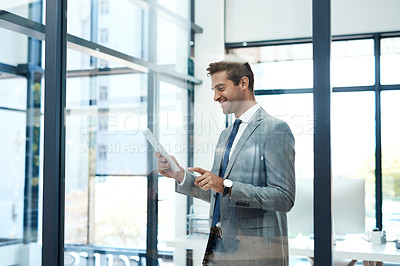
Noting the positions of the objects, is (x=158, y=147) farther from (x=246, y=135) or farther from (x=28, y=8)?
(x=28, y=8)

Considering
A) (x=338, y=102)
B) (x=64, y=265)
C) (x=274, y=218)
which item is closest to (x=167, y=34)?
(x=274, y=218)

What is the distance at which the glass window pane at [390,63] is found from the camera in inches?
212

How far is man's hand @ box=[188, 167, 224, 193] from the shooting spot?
6.93 feet

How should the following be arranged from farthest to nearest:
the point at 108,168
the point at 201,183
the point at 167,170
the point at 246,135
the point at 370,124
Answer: the point at 370,124 → the point at 108,168 → the point at 167,170 → the point at 201,183 → the point at 246,135

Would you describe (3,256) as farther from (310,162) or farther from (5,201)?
(310,162)

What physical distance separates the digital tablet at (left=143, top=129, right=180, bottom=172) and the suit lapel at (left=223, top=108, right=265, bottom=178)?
282mm

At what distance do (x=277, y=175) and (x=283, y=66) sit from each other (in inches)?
17.7

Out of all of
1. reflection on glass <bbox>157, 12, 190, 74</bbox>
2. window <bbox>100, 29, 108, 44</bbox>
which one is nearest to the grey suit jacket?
reflection on glass <bbox>157, 12, 190, 74</bbox>

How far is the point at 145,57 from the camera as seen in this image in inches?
94.7

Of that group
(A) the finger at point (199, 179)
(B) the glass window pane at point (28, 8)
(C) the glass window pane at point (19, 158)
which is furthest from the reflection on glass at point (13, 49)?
(A) the finger at point (199, 179)

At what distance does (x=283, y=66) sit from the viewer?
2.02 m

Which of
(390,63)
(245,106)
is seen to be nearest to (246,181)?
(245,106)

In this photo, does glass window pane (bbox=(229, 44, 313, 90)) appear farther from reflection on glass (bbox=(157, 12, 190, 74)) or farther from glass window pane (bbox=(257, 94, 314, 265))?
reflection on glass (bbox=(157, 12, 190, 74))

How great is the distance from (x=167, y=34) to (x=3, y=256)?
3392mm
